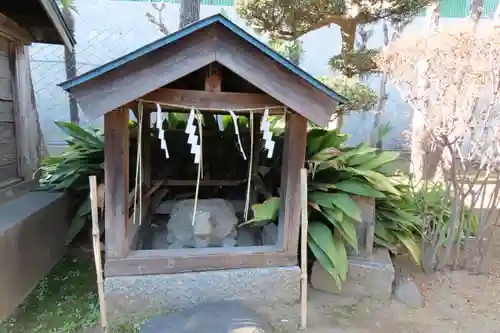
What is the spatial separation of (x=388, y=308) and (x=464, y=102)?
2.25 m

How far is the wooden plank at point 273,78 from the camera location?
9.50ft

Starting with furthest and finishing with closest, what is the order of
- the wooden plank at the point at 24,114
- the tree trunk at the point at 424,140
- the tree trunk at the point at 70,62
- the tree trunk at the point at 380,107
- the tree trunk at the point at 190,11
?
1. the tree trunk at the point at 380,107
2. the tree trunk at the point at 70,62
3. the tree trunk at the point at 190,11
4. the wooden plank at the point at 24,114
5. the tree trunk at the point at 424,140

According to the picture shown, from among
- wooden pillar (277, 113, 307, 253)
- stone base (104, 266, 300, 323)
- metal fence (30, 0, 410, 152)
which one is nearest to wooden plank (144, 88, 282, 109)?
wooden pillar (277, 113, 307, 253)

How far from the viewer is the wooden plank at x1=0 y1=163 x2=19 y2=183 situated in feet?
13.6

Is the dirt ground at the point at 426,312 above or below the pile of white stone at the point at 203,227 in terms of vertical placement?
below

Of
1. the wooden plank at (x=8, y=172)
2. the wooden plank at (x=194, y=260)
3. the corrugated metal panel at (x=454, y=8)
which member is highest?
the corrugated metal panel at (x=454, y=8)

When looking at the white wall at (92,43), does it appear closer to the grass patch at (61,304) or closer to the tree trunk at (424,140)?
the tree trunk at (424,140)

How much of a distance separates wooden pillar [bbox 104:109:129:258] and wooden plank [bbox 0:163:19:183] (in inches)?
73.6

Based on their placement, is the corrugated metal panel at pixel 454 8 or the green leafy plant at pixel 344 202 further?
the corrugated metal panel at pixel 454 8

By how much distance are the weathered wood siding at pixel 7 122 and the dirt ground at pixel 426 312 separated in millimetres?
3551

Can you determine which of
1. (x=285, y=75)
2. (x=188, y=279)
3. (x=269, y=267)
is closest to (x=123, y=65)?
(x=285, y=75)

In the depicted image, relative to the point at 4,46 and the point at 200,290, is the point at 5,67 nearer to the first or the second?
the point at 4,46

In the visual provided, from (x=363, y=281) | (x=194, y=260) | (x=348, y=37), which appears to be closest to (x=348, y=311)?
(x=363, y=281)

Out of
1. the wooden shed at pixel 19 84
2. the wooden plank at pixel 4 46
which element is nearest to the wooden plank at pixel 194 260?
the wooden shed at pixel 19 84
